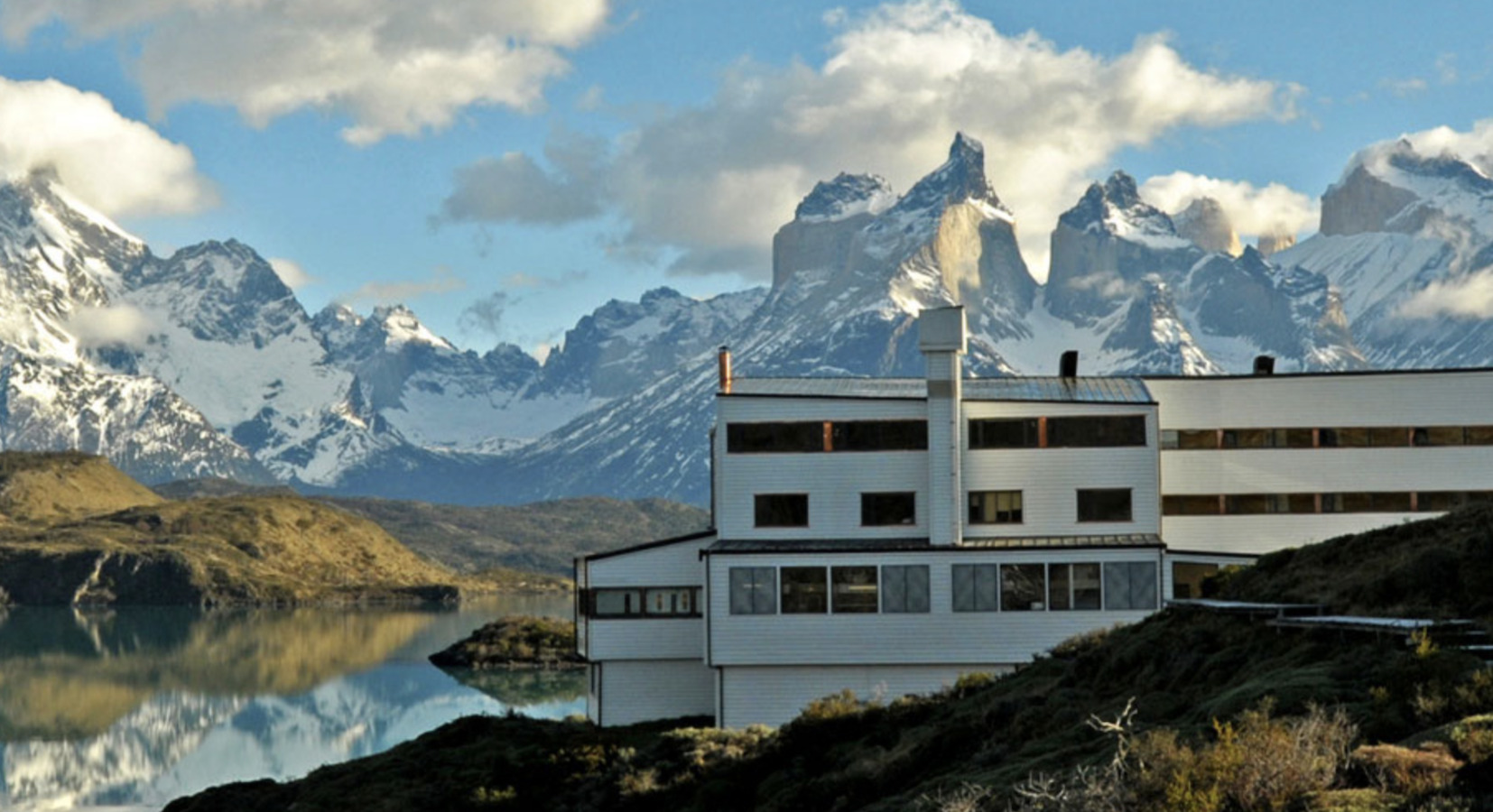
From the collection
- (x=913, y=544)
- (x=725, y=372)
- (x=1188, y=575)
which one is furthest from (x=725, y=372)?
(x=1188, y=575)

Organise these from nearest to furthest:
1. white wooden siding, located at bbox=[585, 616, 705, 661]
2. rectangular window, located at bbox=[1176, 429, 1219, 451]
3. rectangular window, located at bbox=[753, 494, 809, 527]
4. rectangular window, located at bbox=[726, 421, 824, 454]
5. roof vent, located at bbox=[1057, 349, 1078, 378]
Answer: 1. rectangular window, located at bbox=[753, 494, 809, 527]
2. rectangular window, located at bbox=[726, 421, 824, 454]
3. white wooden siding, located at bbox=[585, 616, 705, 661]
4. rectangular window, located at bbox=[1176, 429, 1219, 451]
5. roof vent, located at bbox=[1057, 349, 1078, 378]

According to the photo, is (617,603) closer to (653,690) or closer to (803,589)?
(653,690)

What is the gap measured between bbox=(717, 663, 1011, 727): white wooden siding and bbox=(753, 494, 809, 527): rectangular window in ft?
16.1

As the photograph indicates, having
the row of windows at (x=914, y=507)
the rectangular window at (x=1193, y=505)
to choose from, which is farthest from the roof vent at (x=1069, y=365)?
the row of windows at (x=914, y=507)

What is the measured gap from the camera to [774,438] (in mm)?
60406

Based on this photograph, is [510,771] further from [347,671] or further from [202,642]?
[202,642]

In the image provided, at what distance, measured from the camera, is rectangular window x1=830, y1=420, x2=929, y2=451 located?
60.2 meters

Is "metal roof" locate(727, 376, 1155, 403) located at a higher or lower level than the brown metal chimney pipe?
lower

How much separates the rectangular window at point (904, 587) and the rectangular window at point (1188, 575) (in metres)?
7.85

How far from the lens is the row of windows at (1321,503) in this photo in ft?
208

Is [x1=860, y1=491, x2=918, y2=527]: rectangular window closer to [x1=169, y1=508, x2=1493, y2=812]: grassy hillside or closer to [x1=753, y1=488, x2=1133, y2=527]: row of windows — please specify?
[x1=753, y1=488, x2=1133, y2=527]: row of windows

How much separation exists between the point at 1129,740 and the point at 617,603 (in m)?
39.3

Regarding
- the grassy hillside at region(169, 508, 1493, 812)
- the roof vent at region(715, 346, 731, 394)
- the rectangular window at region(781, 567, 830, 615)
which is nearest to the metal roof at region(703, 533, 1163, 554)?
the rectangular window at region(781, 567, 830, 615)

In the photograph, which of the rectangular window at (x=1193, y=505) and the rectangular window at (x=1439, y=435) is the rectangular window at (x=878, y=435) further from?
the rectangular window at (x=1439, y=435)
